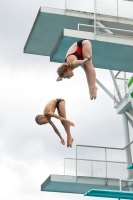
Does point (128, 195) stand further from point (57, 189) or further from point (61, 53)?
point (57, 189)

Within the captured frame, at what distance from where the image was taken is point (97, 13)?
2250 cm

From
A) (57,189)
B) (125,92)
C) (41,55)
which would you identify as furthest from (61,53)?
(57,189)

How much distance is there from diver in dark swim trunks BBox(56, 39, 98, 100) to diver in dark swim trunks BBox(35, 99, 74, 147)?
24.0 inches

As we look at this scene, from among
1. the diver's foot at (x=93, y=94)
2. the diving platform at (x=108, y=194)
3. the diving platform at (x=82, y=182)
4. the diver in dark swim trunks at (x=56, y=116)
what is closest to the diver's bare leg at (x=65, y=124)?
the diver in dark swim trunks at (x=56, y=116)

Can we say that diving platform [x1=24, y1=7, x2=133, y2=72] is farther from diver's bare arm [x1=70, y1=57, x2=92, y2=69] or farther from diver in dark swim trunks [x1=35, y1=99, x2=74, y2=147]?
diver's bare arm [x1=70, y1=57, x2=92, y2=69]

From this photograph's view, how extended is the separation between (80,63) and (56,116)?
1235mm

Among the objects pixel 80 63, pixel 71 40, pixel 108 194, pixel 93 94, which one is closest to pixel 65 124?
pixel 93 94

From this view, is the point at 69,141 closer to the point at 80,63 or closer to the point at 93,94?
the point at 93,94

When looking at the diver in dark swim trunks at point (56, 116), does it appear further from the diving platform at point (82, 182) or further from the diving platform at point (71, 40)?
the diving platform at point (82, 182)

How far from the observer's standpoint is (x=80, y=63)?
9992 millimetres

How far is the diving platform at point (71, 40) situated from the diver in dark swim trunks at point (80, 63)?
9.16 m

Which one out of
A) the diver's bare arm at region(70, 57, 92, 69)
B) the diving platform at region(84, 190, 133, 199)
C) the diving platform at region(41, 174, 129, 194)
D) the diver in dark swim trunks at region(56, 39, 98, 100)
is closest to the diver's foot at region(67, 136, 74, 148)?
the diver in dark swim trunks at region(56, 39, 98, 100)

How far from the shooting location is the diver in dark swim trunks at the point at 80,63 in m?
9.98

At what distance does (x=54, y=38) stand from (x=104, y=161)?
6314 mm
